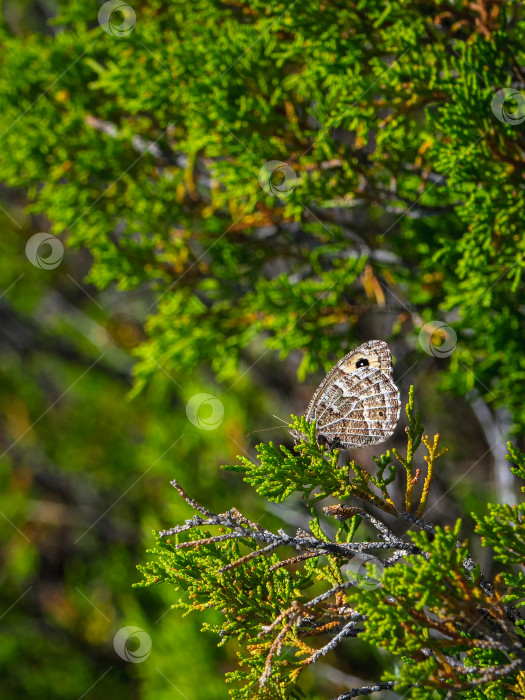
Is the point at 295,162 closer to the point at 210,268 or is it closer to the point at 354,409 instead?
the point at 210,268

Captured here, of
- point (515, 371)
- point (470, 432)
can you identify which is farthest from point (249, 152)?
point (470, 432)

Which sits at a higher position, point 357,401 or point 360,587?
point 357,401

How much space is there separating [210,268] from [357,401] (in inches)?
56.9

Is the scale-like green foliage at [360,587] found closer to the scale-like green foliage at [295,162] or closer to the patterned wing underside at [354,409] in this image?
the patterned wing underside at [354,409]

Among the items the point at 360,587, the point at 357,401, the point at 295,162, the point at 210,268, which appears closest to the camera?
the point at 360,587

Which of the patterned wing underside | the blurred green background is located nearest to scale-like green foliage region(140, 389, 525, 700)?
the patterned wing underside

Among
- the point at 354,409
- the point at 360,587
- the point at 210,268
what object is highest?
the point at 354,409

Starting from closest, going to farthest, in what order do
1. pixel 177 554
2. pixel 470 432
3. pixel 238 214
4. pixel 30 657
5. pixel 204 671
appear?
pixel 177 554 < pixel 238 214 < pixel 204 671 < pixel 30 657 < pixel 470 432

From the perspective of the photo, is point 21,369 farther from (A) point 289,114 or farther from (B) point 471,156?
(B) point 471,156

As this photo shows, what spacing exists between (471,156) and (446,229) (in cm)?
67

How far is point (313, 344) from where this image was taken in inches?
104

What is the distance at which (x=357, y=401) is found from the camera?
1.92 m

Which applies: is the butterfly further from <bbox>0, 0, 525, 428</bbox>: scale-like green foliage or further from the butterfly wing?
<bbox>0, 0, 525, 428</bbox>: scale-like green foliage

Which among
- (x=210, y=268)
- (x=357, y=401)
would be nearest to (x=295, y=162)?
(x=210, y=268)
